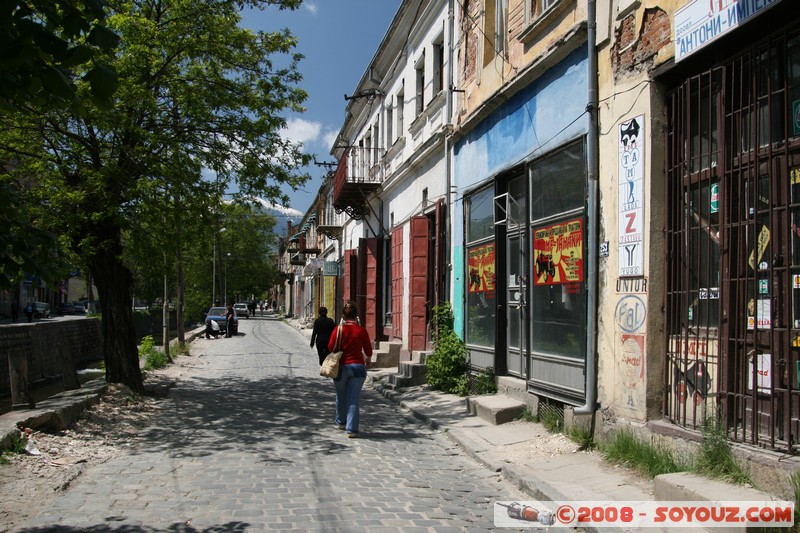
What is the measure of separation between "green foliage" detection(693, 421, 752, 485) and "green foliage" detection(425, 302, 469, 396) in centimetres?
635

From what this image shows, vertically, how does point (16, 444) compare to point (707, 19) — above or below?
below

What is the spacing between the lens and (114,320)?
11289mm

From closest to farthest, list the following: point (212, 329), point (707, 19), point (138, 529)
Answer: point (138, 529) → point (707, 19) → point (212, 329)

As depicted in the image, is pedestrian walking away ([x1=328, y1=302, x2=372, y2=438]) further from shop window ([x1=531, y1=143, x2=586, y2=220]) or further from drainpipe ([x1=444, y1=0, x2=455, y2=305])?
drainpipe ([x1=444, y1=0, x2=455, y2=305])

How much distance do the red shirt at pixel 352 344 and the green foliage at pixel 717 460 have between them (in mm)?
4414

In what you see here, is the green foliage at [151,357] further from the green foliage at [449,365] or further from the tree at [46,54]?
the tree at [46,54]

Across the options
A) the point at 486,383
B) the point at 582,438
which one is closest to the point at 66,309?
the point at 486,383

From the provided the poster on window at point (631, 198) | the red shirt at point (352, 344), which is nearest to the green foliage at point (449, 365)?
the red shirt at point (352, 344)

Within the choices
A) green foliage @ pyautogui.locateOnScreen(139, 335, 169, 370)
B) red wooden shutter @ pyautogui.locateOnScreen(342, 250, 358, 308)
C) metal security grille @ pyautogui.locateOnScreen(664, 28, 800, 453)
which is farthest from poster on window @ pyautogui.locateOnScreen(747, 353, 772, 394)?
red wooden shutter @ pyautogui.locateOnScreen(342, 250, 358, 308)

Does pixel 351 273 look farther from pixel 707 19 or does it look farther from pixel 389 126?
pixel 707 19

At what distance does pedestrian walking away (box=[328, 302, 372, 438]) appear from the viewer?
8.59 meters

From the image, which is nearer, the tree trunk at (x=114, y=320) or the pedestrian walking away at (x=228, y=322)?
the tree trunk at (x=114, y=320)

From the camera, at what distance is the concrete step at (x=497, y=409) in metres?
8.99

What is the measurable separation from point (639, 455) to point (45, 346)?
1684 cm
